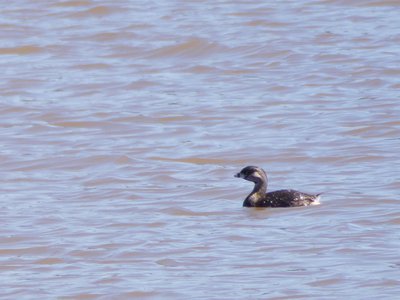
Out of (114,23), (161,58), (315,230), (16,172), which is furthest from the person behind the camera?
(114,23)

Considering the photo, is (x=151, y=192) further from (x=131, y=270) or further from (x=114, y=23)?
(x=114, y=23)

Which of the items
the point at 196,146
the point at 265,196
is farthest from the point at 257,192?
the point at 196,146

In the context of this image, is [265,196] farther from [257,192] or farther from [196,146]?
[196,146]

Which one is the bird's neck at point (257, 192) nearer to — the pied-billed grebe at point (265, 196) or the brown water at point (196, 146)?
the pied-billed grebe at point (265, 196)

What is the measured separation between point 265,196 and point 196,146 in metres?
1.98

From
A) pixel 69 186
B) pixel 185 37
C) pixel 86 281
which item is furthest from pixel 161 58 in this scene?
pixel 86 281

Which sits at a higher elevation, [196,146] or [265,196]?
[265,196]

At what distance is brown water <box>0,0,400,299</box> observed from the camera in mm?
9023

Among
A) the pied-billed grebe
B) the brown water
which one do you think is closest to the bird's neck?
the pied-billed grebe

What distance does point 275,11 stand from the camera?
1928cm

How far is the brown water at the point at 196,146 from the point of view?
902cm

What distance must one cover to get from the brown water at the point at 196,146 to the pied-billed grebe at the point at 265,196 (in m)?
0.09

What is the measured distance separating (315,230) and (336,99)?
481cm

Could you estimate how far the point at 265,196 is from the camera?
11312 mm
